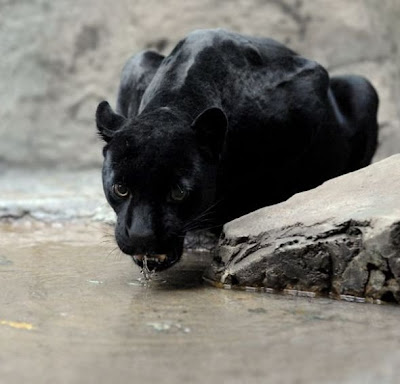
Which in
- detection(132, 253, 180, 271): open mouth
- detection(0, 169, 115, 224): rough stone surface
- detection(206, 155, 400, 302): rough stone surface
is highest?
detection(206, 155, 400, 302): rough stone surface

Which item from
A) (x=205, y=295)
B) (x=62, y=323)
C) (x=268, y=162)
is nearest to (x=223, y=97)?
(x=268, y=162)

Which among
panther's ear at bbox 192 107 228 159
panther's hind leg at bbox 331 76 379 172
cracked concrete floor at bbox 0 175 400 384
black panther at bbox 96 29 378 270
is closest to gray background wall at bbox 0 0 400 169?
panther's hind leg at bbox 331 76 379 172

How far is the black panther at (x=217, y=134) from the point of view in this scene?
281 cm

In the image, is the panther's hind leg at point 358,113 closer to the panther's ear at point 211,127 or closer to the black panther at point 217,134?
the black panther at point 217,134

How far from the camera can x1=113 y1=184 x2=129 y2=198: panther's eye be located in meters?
2.84

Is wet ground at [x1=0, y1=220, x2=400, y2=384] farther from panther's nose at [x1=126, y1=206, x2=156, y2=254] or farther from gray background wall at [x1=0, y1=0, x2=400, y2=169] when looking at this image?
gray background wall at [x1=0, y1=0, x2=400, y2=169]

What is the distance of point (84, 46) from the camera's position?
A: 255 inches

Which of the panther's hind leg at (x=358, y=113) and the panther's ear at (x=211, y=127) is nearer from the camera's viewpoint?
the panther's ear at (x=211, y=127)

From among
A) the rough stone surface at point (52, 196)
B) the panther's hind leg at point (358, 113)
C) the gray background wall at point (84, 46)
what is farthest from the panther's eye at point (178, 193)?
the gray background wall at point (84, 46)

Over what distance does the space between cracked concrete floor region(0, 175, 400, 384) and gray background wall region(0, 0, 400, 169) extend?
309 centimetres

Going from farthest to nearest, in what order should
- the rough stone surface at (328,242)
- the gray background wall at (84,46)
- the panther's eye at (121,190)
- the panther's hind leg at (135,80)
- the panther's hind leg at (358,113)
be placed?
the gray background wall at (84,46)
the panther's hind leg at (358,113)
the panther's hind leg at (135,80)
the panther's eye at (121,190)
the rough stone surface at (328,242)

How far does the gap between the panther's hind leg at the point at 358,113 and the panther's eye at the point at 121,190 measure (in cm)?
191

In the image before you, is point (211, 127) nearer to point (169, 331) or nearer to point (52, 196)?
point (169, 331)

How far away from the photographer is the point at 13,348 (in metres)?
1.95
